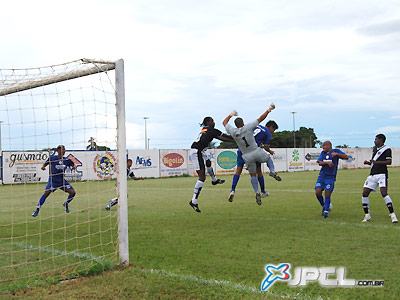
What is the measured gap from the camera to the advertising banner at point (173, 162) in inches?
1492

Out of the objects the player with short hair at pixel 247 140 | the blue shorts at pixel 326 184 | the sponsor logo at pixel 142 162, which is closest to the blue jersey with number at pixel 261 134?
the player with short hair at pixel 247 140

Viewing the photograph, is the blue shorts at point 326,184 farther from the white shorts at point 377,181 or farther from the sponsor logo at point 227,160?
the sponsor logo at point 227,160

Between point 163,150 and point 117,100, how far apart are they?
30813 millimetres

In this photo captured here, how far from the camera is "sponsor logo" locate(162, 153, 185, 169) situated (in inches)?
1501

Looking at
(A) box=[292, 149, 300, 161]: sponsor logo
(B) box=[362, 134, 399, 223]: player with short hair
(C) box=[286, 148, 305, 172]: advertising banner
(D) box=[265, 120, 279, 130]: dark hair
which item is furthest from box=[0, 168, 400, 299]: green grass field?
(A) box=[292, 149, 300, 161]: sponsor logo

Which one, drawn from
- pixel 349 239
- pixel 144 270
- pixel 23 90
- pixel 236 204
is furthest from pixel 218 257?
pixel 236 204

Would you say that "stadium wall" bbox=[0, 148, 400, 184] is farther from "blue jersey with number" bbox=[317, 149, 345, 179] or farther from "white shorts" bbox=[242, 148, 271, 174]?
"blue jersey with number" bbox=[317, 149, 345, 179]

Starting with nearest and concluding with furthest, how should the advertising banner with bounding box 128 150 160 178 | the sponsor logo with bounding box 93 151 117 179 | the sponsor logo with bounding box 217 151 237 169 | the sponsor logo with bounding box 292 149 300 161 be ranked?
1. the sponsor logo with bounding box 93 151 117 179
2. the advertising banner with bounding box 128 150 160 178
3. the sponsor logo with bounding box 217 151 237 169
4. the sponsor logo with bounding box 292 149 300 161

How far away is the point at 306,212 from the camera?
1298 cm

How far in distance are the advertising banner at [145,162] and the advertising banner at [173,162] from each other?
0.50 m

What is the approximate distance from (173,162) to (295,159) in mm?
14534

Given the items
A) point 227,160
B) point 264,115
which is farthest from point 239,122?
point 227,160
